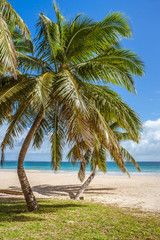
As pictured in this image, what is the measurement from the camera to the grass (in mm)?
5012

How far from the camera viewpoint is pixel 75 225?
5.82 meters

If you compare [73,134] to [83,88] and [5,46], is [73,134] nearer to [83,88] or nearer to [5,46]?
[83,88]

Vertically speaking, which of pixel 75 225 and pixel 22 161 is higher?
pixel 22 161

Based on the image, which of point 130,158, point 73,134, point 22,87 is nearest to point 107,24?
point 22,87

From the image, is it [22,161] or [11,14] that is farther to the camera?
[22,161]

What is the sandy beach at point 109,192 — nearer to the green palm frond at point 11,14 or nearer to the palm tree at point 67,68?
the palm tree at point 67,68

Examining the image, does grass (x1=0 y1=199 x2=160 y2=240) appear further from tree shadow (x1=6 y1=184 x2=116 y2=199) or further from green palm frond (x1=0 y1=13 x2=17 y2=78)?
tree shadow (x1=6 y1=184 x2=116 y2=199)

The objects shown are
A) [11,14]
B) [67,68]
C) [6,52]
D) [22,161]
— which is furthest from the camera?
[67,68]

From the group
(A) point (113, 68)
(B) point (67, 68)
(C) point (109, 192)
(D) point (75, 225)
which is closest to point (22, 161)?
(D) point (75, 225)

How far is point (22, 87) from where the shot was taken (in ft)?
20.3

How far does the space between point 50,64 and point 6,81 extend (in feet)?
5.03

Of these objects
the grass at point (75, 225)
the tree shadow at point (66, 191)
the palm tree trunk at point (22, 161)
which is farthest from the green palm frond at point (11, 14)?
the tree shadow at point (66, 191)

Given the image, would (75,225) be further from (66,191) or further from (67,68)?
(66,191)

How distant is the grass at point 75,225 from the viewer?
16.4 feet
